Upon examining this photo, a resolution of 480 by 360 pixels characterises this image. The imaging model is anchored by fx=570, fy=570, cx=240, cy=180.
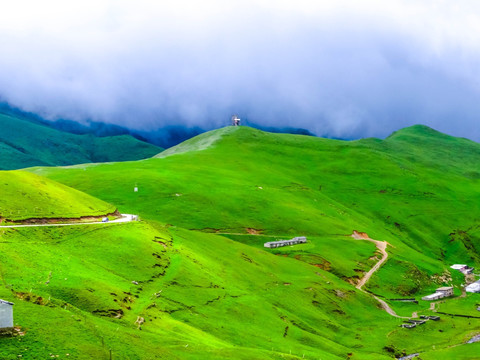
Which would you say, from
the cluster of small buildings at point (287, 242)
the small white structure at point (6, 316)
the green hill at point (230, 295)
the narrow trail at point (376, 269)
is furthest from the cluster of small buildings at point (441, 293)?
the small white structure at point (6, 316)

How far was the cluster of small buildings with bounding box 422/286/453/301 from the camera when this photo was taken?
15475cm

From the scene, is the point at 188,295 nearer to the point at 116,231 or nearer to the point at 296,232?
the point at 116,231

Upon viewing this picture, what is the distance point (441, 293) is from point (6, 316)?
134 metres

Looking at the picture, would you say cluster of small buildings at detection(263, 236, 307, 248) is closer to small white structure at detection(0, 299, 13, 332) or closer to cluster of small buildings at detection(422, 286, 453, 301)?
cluster of small buildings at detection(422, 286, 453, 301)

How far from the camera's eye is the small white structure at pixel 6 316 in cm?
5062

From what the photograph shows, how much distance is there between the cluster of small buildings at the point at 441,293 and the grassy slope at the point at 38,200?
87877 millimetres

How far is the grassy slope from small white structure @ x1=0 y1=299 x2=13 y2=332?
1828 inches

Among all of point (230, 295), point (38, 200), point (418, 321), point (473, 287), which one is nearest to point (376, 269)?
point (473, 287)

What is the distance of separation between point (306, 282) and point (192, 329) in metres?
58.2

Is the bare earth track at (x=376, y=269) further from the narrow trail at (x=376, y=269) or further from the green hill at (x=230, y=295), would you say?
the green hill at (x=230, y=295)

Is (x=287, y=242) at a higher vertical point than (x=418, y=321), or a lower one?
higher

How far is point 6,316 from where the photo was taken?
168 feet

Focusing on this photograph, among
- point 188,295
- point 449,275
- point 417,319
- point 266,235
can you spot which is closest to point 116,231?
point 188,295

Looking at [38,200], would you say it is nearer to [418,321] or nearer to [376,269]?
[418,321]
